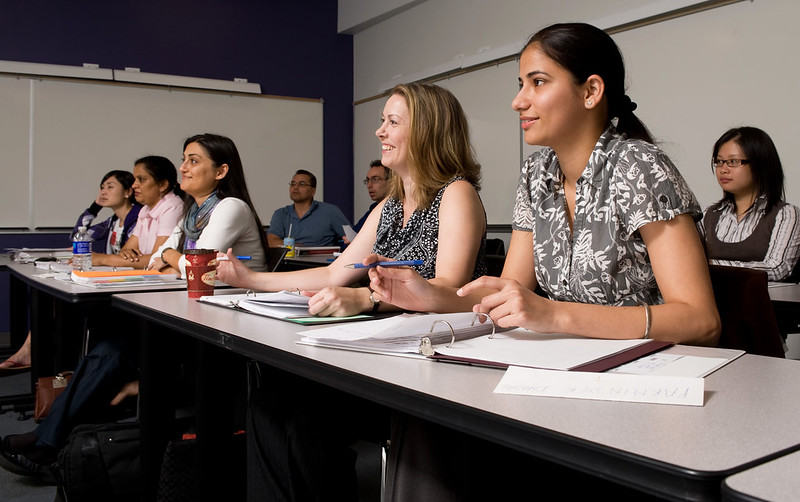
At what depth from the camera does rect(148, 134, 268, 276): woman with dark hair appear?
8.27ft

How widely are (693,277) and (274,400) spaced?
85 cm

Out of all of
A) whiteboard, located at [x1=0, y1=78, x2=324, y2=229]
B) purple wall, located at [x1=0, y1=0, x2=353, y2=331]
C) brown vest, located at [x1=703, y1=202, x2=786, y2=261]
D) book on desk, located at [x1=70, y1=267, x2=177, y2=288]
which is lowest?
book on desk, located at [x1=70, y1=267, x2=177, y2=288]

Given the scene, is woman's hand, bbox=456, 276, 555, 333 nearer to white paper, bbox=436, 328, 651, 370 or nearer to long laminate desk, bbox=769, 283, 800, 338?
white paper, bbox=436, 328, 651, 370

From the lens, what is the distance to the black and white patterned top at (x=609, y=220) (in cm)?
124

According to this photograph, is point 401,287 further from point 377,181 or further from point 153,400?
point 377,181

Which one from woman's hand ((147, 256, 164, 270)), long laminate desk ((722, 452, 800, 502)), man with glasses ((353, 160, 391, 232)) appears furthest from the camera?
man with glasses ((353, 160, 391, 232))

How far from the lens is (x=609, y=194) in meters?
1.30

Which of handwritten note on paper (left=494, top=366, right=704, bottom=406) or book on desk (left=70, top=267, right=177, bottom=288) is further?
book on desk (left=70, top=267, right=177, bottom=288)

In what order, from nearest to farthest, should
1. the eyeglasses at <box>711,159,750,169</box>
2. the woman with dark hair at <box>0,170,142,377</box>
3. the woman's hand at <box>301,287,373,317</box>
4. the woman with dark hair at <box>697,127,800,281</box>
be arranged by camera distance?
the woman's hand at <box>301,287,373,317</box>, the woman with dark hair at <box>697,127,800,281</box>, the eyeglasses at <box>711,159,750,169</box>, the woman with dark hair at <box>0,170,142,377</box>

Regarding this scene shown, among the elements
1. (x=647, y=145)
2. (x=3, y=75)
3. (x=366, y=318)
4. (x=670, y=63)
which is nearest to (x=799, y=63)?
(x=670, y=63)

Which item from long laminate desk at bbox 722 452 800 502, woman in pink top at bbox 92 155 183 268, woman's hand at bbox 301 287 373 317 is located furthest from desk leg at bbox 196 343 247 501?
woman in pink top at bbox 92 155 183 268

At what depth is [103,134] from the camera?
5.82 metres

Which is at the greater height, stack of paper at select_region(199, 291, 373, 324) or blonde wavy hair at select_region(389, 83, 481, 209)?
blonde wavy hair at select_region(389, 83, 481, 209)

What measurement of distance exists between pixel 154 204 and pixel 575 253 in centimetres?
307
